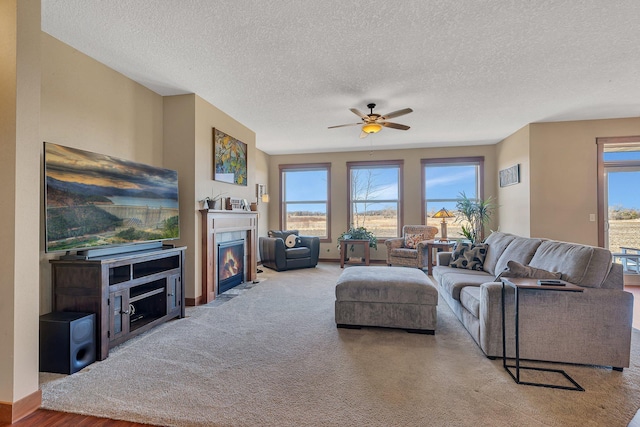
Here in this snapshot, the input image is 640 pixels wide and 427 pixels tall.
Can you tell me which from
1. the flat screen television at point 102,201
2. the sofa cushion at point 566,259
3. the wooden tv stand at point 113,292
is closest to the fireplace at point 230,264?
the flat screen television at point 102,201

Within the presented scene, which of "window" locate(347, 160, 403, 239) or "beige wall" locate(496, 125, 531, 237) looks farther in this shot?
"window" locate(347, 160, 403, 239)

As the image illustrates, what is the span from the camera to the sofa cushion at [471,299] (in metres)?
2.60

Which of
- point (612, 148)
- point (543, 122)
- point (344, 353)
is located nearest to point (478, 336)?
point (344, 353)

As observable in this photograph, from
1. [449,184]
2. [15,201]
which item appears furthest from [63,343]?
[449,184]

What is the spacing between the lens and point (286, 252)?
19.8ft

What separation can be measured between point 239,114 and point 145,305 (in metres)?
2.96

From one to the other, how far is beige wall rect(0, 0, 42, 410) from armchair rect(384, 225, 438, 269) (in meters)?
5.48

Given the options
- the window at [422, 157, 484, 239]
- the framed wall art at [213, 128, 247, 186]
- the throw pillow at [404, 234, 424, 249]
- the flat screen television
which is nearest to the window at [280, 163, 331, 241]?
the throw pillow at [404, 234, 424, 249]

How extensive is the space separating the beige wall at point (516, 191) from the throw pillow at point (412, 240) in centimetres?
168

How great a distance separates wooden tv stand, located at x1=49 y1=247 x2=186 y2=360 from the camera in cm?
238

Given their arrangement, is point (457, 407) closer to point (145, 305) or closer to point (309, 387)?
point (309, 387)

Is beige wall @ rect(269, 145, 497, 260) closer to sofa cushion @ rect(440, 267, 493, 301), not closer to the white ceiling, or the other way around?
the white ceiling

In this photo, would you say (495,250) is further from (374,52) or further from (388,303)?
(374,52)

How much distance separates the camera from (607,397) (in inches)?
73.5
